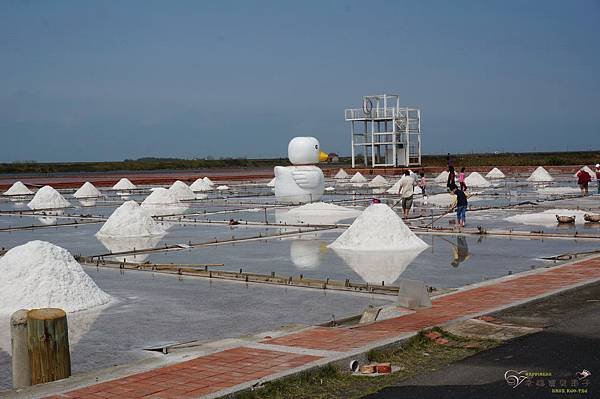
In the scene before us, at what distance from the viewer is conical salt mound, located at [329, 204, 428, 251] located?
1504 centimetres

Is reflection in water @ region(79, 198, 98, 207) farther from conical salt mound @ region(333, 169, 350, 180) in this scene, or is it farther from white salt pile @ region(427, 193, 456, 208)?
conical salt mound @ region(333, 169, 350, 180)

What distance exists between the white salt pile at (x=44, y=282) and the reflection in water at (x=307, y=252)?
399 cm

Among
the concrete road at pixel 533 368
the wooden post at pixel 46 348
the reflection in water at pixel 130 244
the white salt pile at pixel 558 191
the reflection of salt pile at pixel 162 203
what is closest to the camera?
the concrete road at pixel 533 368

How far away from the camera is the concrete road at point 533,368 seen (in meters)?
5.70

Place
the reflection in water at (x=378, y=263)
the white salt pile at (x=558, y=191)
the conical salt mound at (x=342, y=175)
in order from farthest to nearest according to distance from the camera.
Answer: the conical salt mound at (x=342, y=175) < the white salt pile at (x=558, y=191) < the reflection in water at (x=378, y=263)

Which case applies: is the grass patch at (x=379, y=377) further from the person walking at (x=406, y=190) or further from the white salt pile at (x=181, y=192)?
the white salt pile at (x=181, y=192)

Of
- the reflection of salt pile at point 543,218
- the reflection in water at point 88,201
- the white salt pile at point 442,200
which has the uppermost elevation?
the reflection in water at point 88,201

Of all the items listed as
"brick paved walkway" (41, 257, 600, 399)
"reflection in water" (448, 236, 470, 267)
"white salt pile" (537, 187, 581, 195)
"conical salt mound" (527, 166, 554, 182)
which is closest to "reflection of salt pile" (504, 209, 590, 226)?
"reflection in water" (448, 236, 470, 267)

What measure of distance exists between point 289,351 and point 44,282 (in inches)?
177

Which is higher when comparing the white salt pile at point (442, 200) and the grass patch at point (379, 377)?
the white salt pile at point (442, 200)

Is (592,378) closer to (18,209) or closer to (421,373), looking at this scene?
(421,373)

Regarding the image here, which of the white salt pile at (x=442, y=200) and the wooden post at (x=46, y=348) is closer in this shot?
the wooden post at (x=46, y=348)

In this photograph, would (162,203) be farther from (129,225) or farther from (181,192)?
(129,225)

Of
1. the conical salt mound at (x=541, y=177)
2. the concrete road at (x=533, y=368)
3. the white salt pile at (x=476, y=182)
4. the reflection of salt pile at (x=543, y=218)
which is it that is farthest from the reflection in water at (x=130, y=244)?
the conical salt mound at (x=541, y=177)
